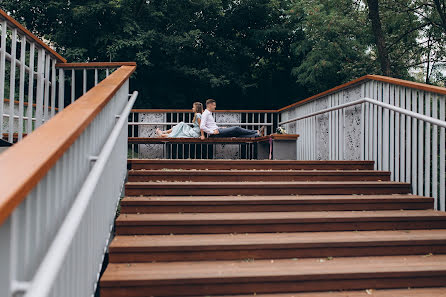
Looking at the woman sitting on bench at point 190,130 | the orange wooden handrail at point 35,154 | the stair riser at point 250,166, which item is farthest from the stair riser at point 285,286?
the woman sitting on bench at point 190,130

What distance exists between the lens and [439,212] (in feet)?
11.6

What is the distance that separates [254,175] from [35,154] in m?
3.00

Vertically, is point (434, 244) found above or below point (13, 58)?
below

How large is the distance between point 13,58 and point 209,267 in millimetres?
2648

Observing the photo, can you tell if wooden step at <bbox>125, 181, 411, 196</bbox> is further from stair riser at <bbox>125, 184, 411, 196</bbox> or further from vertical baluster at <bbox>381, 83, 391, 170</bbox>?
vertical baluster at <bbox>381, 83, 391, 170</bbox>

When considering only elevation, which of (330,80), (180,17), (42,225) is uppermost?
(180,17)

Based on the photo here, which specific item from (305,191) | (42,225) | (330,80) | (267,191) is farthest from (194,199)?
(330,80)

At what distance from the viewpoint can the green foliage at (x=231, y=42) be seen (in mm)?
11875

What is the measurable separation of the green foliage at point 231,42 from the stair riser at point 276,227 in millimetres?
8584

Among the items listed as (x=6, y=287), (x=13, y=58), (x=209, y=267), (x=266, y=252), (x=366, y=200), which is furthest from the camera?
(x=366, y=200)

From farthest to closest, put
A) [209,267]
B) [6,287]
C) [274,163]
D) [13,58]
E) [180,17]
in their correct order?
1. [180,17]
2. [274,163]
3. [13,58]
4. [209,267]
5. [6,287]

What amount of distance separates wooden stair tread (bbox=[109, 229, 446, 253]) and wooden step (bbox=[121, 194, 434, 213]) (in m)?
0.39

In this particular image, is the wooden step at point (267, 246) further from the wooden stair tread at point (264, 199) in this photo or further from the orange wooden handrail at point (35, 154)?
the orange wooden handrail at point (35, 154)

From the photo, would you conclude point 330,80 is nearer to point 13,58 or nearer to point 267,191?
point 267,191
